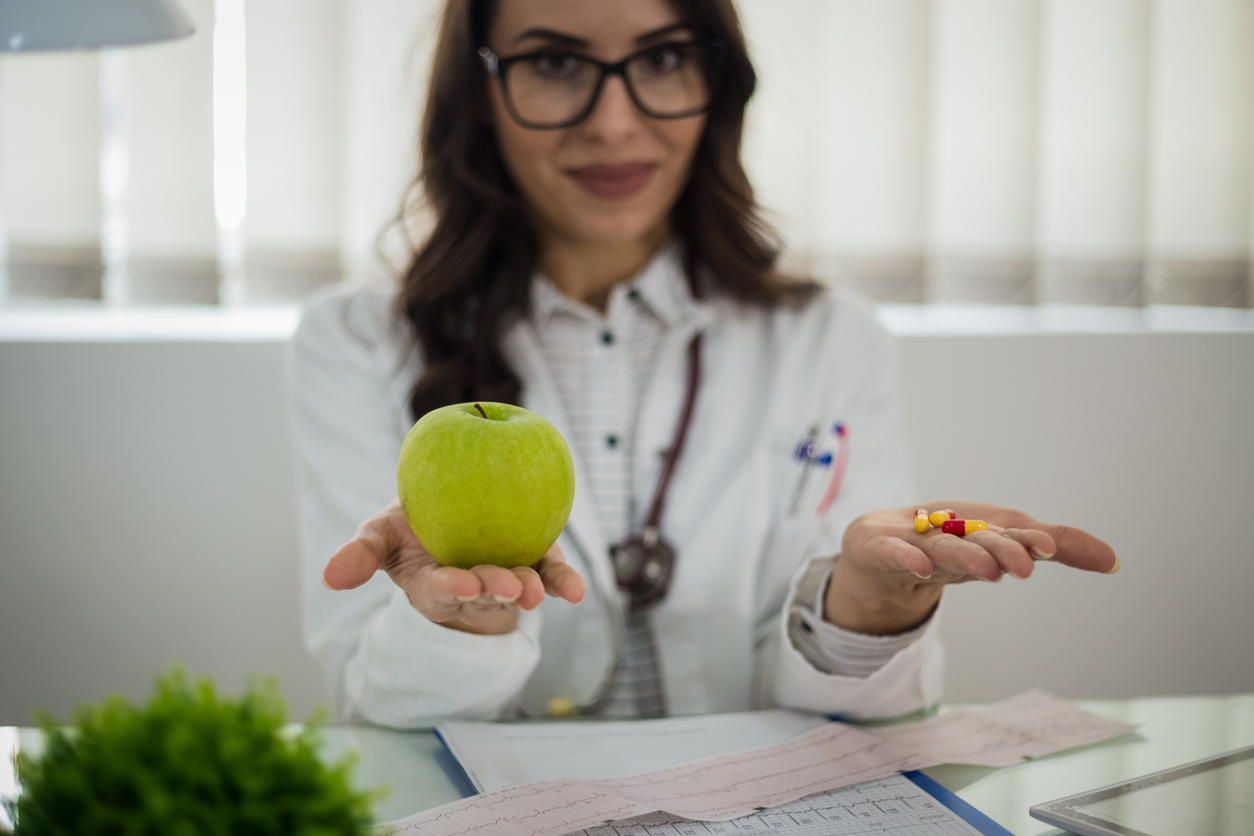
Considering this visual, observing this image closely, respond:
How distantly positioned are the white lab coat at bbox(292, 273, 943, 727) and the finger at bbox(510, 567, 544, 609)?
43 cm

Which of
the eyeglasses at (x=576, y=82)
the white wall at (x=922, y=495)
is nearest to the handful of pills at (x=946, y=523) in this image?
the eyeglasses at (x=576, y=82)

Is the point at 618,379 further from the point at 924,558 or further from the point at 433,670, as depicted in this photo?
the point at 924,558

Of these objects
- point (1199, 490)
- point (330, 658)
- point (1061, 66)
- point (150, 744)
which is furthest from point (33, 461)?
point (1199, 490)

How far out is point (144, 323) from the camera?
1.75 metres

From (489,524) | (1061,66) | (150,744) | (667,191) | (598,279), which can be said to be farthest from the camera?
(1061,66)

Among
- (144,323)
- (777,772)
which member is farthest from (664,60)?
(144,323)

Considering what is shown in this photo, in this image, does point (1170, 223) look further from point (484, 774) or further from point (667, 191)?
point (484, 774)

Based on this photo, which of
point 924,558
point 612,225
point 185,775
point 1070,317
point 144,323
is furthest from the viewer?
point 1070,317

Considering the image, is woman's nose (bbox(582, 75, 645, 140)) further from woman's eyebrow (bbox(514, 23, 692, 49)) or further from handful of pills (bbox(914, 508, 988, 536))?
handful of pills (bbox(914, 508, 988, 536))

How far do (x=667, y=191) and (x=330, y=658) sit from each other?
2.53 feet

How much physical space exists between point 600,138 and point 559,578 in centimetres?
69

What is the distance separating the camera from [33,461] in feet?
5.30

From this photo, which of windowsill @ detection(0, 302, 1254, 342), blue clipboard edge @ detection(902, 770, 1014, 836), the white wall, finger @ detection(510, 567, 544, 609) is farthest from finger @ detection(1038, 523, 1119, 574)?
the white wall

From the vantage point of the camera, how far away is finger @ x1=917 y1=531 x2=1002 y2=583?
71 cm
